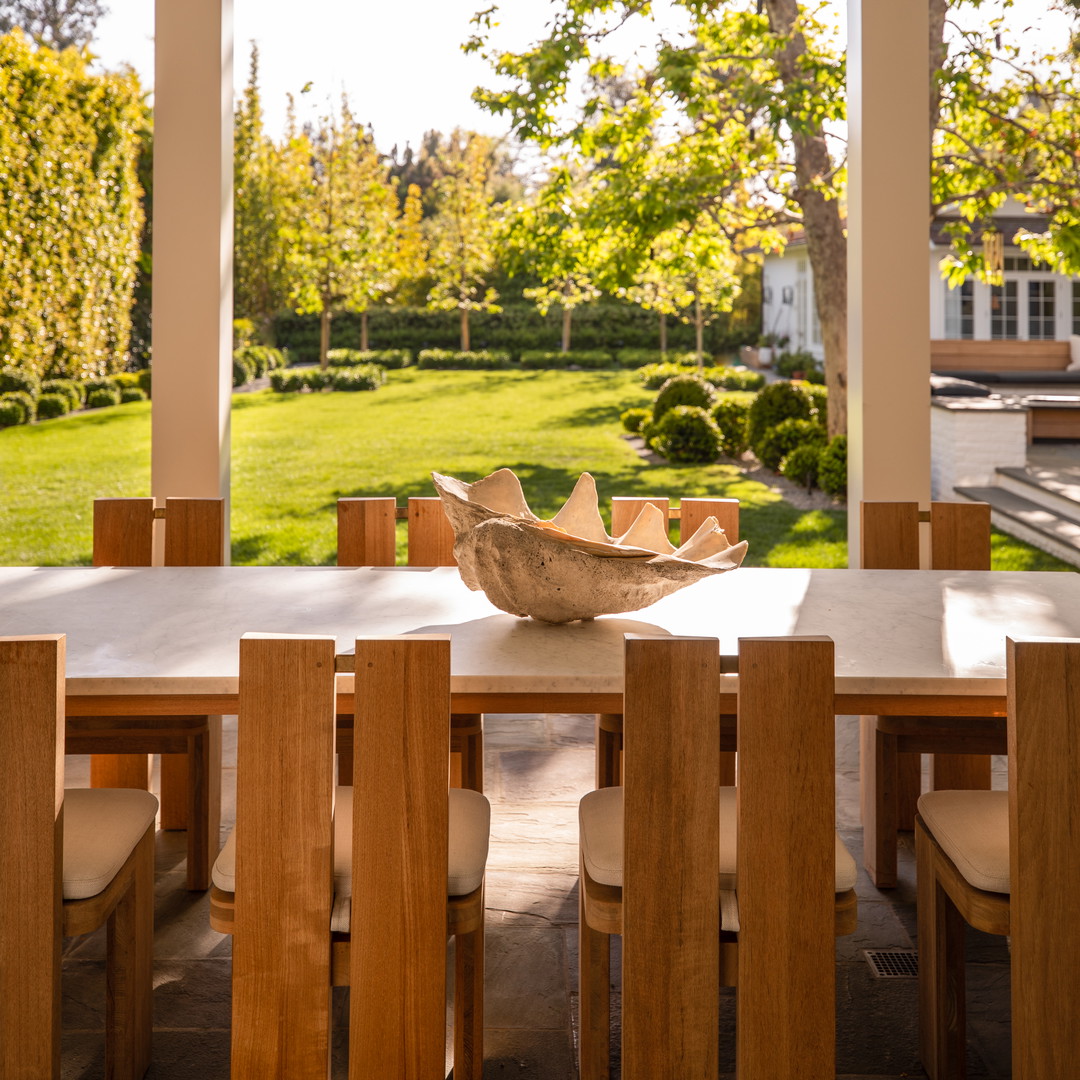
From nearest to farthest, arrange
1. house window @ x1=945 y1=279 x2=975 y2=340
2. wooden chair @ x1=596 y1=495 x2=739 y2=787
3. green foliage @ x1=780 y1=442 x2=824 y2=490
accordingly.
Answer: wooden chair @ x1=596 y1=495 x2=739 y2=787 < green foliage @ x1=780 y1=442 x2=824 y2=490 < house window @ x1=945 y1=279 x2=975 y2=340

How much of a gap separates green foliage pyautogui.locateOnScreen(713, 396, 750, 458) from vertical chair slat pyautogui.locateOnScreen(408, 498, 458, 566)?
7.08m

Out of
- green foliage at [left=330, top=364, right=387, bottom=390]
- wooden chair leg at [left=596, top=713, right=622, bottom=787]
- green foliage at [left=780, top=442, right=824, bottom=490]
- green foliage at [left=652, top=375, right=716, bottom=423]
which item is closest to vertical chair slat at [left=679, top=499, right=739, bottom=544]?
wooden chair leg at [left=596, top=713, right=622, bottom=787]

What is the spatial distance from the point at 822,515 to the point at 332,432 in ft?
18.4

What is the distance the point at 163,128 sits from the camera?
349 centimetres

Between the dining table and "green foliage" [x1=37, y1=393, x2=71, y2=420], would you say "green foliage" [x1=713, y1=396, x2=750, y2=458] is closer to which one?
"green foliage" [x1=37, y1=393, x2=71, y2=420]

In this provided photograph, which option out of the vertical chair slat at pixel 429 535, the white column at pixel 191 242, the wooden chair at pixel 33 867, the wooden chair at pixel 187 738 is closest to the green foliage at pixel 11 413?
the white column at pixel 191 242

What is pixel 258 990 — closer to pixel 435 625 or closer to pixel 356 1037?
pixel 356 1037

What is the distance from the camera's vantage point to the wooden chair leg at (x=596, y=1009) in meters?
Result: 1.71

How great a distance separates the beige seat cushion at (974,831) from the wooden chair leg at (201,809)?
1.57 m

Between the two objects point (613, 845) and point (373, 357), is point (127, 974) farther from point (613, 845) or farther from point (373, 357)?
point (373, 357)

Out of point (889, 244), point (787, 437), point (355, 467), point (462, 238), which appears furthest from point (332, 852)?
point (462, 238)

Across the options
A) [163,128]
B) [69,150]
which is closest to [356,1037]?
[163,128]

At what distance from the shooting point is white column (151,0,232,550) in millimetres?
3486

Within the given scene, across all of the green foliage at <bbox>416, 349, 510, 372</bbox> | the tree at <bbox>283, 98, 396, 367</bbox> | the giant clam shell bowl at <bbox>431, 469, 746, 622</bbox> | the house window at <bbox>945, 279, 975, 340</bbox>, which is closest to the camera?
the giant clam shell bowl at <bbox>431, 469, 746, 622</bbox>
